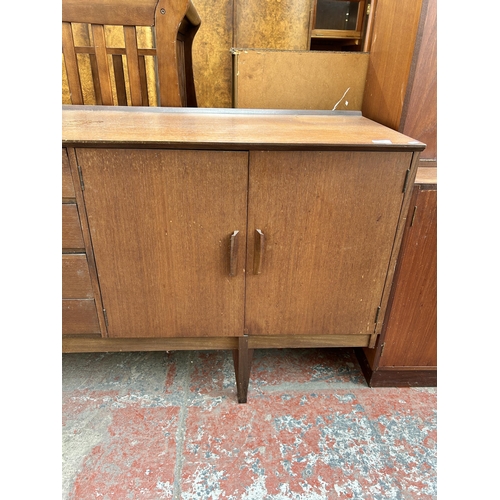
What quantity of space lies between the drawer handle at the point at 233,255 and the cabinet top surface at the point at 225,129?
245 mm

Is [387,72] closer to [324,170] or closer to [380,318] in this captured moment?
[324,170]

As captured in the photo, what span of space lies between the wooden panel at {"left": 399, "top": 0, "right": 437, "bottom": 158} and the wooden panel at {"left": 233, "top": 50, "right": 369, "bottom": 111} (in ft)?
1.45

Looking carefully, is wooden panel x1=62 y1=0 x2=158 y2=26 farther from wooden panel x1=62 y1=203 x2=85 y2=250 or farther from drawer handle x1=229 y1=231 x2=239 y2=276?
drawer handle x1=229 y1=231 x2=239 y2=276

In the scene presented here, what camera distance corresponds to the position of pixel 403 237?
1104mm

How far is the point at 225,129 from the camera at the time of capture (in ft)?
3.68

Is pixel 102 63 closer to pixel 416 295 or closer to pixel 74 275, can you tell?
pixel 74 275

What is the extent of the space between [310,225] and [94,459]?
0.93 metres

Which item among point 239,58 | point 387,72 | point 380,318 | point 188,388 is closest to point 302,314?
point 380,318

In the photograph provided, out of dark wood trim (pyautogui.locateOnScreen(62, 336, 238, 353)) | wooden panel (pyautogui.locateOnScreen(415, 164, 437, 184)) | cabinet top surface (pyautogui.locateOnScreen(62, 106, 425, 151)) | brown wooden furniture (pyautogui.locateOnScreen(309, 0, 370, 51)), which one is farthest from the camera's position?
brown wooden furniture (pyautogui.locateOnScreen(309, 0, 370, 51))

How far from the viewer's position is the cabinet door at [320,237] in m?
0.99

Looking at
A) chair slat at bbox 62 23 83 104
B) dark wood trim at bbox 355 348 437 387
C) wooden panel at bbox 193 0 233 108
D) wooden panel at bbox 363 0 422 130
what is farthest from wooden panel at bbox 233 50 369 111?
wooden panel at bbox 193 0 233 108

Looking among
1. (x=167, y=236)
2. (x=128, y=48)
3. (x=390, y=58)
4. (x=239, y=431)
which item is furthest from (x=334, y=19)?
(x=239, y=431)

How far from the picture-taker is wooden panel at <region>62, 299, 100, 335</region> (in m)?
1.12

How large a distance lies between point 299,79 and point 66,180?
1.03m
